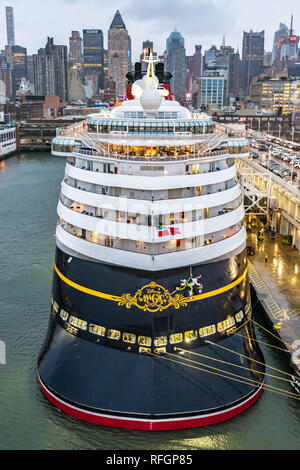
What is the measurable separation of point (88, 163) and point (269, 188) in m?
18.0

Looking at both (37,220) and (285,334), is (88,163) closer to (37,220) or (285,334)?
(285,334)

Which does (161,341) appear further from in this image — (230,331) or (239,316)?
(239,316)

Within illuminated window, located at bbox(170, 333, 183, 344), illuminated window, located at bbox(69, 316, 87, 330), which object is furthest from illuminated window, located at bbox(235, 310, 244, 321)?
illuminated window, located at bbox(69, 316, 87, 330)

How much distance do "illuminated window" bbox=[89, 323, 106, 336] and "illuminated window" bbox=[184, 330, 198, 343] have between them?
2.61m

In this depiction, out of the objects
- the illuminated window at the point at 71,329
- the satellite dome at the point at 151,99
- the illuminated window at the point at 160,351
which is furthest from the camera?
the satellite dome at the point at 151,99

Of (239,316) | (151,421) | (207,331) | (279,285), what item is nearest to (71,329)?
(151,421)

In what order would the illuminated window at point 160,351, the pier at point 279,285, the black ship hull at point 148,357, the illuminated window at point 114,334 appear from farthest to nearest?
Result: the pier at point 279,285 < the illuminated window at point 114,334 < the illuminated window at point 160,351 < the black ship hull at point 148,357

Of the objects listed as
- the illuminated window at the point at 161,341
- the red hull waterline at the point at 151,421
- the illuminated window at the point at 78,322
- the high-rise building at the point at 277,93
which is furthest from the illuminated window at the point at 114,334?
the high-rise building at the point at 277,93

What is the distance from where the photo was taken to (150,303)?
14617mm

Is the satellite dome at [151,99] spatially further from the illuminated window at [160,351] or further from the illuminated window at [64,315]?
the illuminated window at [160,351]

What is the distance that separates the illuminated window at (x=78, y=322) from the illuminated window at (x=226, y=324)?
14.4 feet

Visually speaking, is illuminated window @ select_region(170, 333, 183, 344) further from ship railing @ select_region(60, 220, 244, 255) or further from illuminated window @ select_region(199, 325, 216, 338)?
ship railing @ select_region(60, 220, 244, 255)

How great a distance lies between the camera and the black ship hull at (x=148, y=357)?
1433 centimetres

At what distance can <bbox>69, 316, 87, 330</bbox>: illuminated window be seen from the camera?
50.3 ft
